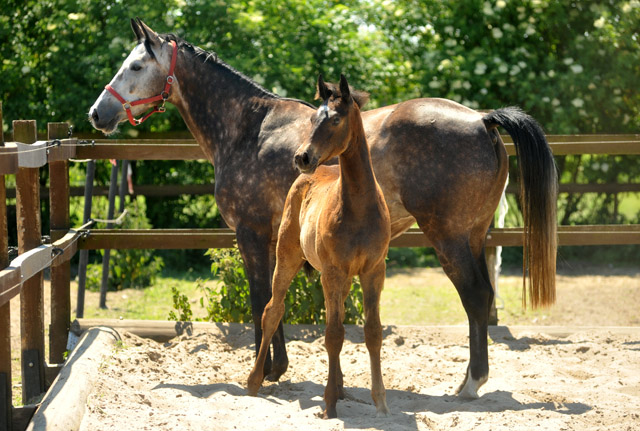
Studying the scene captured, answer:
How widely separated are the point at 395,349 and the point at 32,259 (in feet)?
8.90

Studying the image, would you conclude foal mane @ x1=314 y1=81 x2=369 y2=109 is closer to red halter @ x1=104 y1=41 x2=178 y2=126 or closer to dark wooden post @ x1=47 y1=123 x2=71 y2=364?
red halter @ x1=104 y1=41 x2=178 y2=126

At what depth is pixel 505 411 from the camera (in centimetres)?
413

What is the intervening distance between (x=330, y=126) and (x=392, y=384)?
1837 mm

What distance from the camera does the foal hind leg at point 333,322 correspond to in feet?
13.0

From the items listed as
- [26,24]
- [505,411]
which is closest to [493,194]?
[505,411]

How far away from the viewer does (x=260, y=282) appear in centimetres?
498

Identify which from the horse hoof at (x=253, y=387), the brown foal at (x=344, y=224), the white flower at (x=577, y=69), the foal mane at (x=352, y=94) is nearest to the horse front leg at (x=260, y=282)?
the horse hoof at (x=253, y=387)

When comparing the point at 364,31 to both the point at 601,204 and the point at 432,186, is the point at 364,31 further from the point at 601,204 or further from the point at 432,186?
the point at 432,186

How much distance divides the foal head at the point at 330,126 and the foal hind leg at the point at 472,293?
1163 millimetres

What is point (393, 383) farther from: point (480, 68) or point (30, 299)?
point (480, 68)

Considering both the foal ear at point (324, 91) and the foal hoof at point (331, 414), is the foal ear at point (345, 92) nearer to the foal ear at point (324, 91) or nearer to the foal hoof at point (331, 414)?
the foal ear at point (324, 91)

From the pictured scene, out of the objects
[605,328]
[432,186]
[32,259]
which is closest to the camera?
[32,259]

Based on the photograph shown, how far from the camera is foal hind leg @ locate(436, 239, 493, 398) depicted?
470cm

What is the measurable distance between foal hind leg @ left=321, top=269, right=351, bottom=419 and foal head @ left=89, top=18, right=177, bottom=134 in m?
1.92
